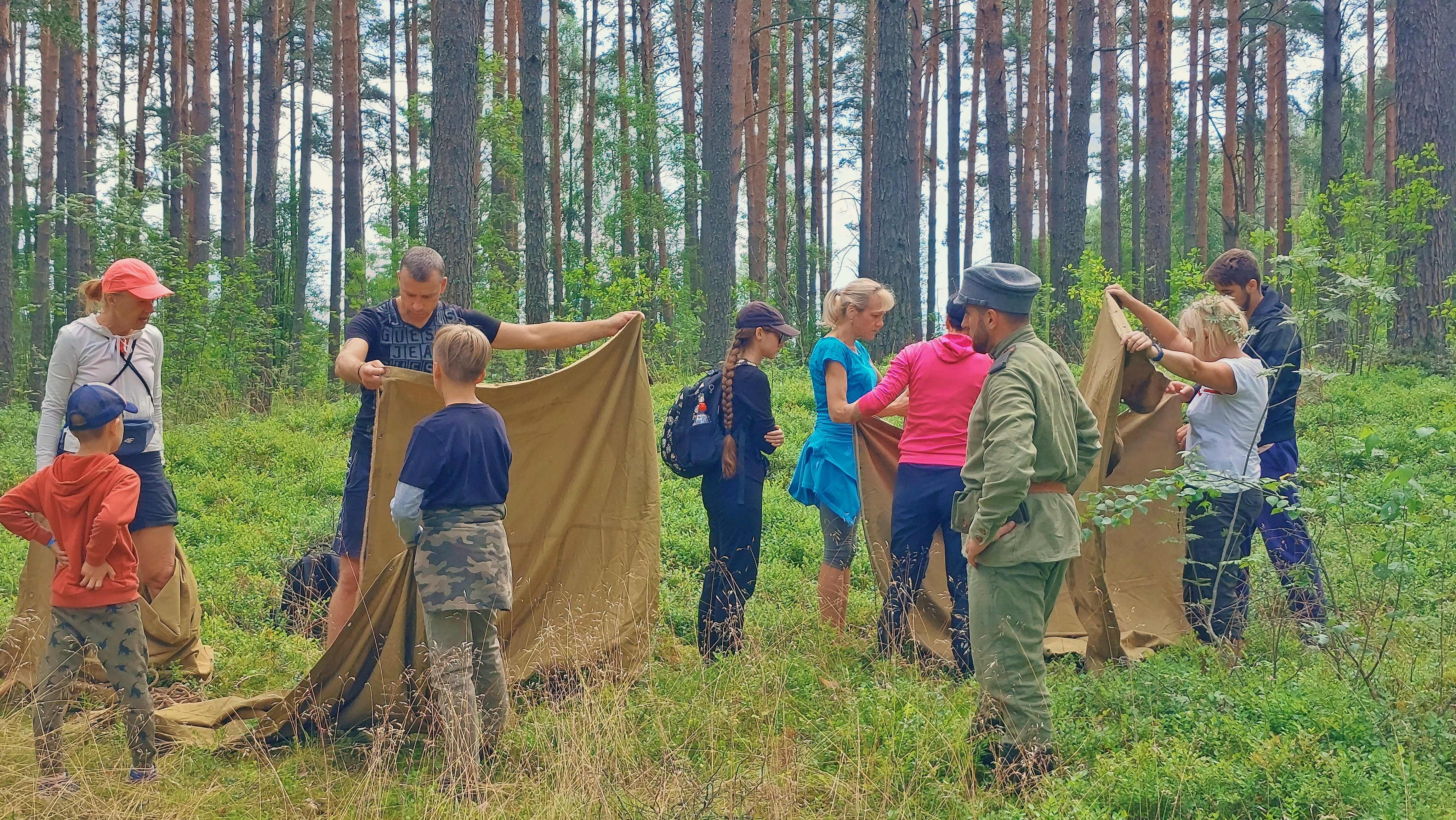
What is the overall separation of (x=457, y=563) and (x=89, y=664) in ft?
8.46

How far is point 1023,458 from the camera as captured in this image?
358cm

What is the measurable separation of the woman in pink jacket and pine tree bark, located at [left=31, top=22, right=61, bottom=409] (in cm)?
2315

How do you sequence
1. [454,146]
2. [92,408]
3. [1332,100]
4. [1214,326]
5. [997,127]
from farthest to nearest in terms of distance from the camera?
[1332,100] < [997,127] < [454,146] < [1214,326] < [92,408]

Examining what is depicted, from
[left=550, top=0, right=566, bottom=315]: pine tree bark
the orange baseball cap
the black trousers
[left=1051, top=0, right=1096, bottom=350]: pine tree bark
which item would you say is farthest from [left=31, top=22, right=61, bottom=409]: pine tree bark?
the black trousers

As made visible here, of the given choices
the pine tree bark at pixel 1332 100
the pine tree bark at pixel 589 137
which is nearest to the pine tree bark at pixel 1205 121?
the pine tree bark at pixel 1332 100

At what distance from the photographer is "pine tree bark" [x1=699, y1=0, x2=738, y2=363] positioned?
16016 millimetres

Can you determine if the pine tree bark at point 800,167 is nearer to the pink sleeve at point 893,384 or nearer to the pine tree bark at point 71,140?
the pine tree bark at point 71,140

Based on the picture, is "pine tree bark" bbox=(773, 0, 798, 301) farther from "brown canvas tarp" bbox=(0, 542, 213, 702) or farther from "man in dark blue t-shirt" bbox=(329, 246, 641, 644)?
"brown canvas tarp" bbox=(0, 542, 213, 702)

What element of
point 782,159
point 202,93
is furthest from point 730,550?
point 782,159

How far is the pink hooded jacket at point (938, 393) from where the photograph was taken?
493 centimetres

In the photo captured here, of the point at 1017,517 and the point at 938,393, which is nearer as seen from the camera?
the point at 1017,517

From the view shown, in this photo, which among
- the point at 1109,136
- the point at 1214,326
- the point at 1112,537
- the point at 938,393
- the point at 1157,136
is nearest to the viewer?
the point at 1214,326

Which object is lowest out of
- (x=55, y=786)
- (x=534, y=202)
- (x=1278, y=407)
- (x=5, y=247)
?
(x=55, y=786)

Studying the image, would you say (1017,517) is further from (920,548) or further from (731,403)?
(731,403)
